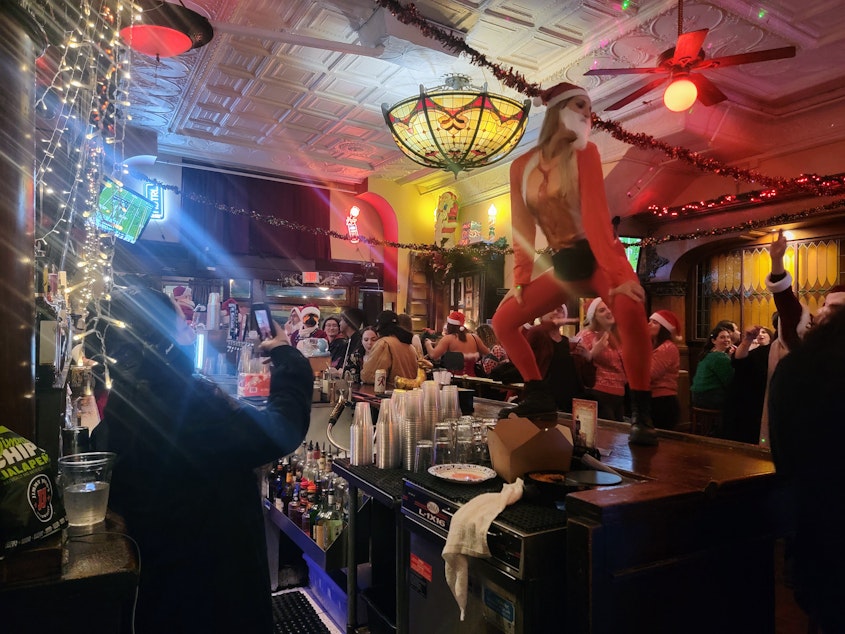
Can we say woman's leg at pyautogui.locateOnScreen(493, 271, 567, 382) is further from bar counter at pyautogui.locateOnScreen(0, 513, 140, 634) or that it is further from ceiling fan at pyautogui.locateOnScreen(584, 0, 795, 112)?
bar counter at pyautogui.locateOnScreen(0, 513, 140, 634)

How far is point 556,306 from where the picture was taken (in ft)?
8.88

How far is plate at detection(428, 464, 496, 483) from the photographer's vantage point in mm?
1985

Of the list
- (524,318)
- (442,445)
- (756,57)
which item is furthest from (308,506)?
(756,57)

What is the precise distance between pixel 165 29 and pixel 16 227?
2717 millimetres

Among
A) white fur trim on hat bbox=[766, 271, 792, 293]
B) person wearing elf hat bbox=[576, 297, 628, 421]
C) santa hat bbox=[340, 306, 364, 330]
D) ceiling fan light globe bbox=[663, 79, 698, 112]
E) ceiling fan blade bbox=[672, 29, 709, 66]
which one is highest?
ceiling fan blade bbox=[672, 29, 709, 66]

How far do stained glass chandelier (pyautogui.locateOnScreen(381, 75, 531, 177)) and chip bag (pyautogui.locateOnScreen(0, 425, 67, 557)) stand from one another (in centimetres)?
286

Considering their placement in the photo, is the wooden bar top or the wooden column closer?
the wooden column

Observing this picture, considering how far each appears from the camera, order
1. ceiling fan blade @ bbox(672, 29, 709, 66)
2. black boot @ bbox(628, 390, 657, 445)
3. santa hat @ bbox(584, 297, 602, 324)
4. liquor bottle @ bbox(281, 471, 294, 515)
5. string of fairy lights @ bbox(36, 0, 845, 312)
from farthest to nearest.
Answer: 1. liquor bottle @ bbox(281, 471, 294, 515)
2. ceiling fan blade @ bbox(672, 29, 709, 66)
3. string of fairy lights @ bbox(36, 0, 845, 312)
4. santa hat @ bbox(584, 297, 602, 324)
5. black boot @ bbox(628, 390, 657, 445)

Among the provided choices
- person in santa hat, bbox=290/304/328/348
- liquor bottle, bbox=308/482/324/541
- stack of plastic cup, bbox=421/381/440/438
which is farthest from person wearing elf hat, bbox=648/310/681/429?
person in santa hat, bbox=290/304/328/348

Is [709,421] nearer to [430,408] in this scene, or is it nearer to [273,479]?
[430,408]

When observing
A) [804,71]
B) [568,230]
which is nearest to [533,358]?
[568,230]

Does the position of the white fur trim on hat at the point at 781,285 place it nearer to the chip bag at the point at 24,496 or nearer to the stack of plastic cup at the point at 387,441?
the stack of plastic cup at the point at 387,441

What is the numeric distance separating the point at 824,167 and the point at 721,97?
2.63m

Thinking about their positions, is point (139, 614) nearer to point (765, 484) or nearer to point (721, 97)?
point (765, 484)
